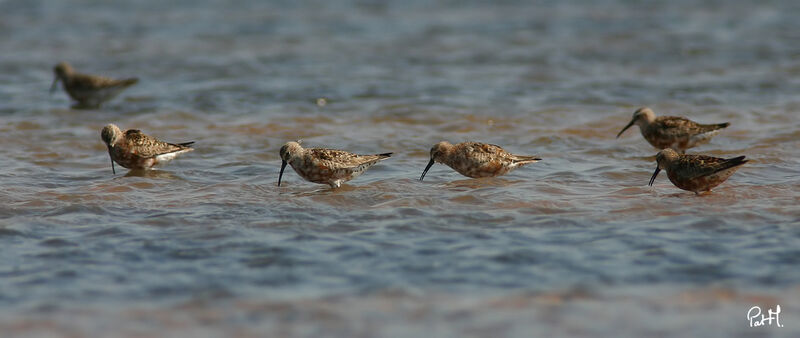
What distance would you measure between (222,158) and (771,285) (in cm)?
801

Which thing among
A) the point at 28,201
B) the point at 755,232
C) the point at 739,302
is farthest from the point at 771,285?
the point at 28,201

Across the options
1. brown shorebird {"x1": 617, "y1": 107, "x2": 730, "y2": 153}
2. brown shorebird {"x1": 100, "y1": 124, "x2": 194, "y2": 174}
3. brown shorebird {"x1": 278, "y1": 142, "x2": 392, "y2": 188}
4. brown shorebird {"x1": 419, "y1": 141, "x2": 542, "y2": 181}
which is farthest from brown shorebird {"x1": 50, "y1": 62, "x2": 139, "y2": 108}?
brown shorebird {"x1": 617, "y1": 107, "x2": 730, "y2": 153}

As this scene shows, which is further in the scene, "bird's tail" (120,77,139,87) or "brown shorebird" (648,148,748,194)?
"bird's tail" (120,77,139,87)

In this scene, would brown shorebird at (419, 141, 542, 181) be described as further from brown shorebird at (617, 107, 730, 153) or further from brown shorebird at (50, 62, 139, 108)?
brown shorebird at (50, 62, 139, 108)

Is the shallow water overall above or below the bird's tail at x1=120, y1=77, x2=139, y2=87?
below

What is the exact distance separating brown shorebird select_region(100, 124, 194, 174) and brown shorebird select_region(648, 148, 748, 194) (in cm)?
644

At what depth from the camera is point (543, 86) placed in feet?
60.4

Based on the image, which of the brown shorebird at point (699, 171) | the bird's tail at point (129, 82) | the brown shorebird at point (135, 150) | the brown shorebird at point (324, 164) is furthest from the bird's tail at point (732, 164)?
the bird's tail at point (129, 82)

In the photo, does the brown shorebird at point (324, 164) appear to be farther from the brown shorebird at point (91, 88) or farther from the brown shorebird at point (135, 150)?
the brown shorebird at point (91, 88)

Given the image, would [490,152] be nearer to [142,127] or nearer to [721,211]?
[721,211]

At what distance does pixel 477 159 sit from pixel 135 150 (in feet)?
14.7

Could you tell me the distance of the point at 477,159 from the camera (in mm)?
11703

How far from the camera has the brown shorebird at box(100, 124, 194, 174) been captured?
12.5 m

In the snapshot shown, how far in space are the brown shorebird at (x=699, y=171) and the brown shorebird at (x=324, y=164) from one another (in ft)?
12.0
